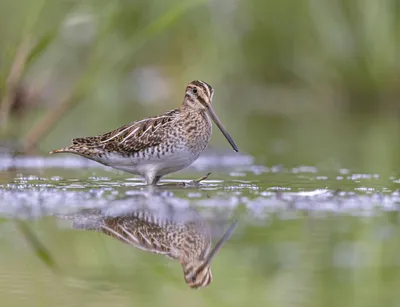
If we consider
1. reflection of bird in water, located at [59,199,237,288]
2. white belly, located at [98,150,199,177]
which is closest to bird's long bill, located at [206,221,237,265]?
reflection of bird in water, located at [59,199,237,288]

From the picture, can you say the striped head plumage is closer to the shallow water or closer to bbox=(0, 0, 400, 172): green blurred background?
the shallow water

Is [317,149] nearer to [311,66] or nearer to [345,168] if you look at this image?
[345,168]

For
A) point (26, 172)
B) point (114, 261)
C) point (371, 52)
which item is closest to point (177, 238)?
point (114, 261)

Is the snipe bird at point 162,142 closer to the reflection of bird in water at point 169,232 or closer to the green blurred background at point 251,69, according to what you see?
the reflection of bird in water at point 169,232

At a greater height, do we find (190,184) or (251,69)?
(251,69)

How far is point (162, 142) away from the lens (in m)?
6.96

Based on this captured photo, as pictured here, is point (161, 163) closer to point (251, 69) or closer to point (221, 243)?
point (221, 243)

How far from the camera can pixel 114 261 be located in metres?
4.22

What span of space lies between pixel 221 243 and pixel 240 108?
11.5 meters

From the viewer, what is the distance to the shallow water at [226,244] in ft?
12.0

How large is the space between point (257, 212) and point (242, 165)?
2926mm

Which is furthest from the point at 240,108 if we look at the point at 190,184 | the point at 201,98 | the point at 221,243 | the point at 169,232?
the point at 221,243

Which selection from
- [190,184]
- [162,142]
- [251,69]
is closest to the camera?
[190,184]

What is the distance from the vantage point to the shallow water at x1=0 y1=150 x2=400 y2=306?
3.65 meters
